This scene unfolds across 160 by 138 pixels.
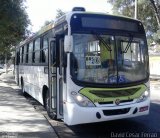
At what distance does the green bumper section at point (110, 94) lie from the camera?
8420 mm

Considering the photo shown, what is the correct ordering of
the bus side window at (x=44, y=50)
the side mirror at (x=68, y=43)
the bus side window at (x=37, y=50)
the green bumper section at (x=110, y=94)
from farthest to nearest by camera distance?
the bus side window at (x=37, y=50)
the bus side window at (x=44, y=50)
the green bumper section at (x=110, y=94)
the side mirror at (x=68, y=43)

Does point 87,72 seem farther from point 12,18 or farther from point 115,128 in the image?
point 12,18

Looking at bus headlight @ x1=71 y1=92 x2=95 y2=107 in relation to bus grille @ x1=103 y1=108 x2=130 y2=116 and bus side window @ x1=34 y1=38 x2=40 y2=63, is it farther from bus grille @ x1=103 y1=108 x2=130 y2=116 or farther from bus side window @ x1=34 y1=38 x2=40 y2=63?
bus side window @ x1=34 y1=38 x2=40 y2=63

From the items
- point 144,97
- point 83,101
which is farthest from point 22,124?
point 144,97

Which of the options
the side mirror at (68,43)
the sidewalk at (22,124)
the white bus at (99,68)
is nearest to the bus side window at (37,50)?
the sidewalk at (22,124)

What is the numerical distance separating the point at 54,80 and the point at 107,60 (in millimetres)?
1919

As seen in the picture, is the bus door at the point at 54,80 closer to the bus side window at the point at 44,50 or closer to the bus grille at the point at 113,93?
the bus side window at the point at 44,50

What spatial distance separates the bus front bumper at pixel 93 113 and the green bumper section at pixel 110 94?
0.19 m

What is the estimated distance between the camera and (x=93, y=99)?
8.41m

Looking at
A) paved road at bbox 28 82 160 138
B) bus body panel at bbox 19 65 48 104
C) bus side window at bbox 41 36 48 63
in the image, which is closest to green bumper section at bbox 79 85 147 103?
paved road at bbox 28 82 160 138

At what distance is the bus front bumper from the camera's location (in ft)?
27.3

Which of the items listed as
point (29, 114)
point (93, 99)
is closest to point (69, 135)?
point (93, 99)

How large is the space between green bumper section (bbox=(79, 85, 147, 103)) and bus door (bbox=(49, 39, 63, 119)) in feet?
4.31

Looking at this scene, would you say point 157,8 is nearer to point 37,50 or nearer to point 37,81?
point 37,50
